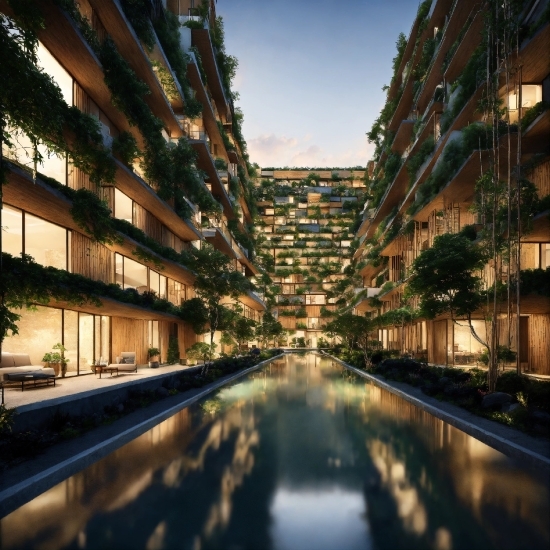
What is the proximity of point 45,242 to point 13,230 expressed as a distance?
167 cm

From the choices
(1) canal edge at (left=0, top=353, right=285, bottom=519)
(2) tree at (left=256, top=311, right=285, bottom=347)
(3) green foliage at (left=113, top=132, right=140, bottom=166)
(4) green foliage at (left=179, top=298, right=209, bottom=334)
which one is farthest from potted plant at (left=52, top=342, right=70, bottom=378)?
(2) tree at (left=256, top=311, right=285, bottom=347)

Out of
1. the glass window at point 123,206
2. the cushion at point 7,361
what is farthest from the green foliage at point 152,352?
the cushion at point 7,361

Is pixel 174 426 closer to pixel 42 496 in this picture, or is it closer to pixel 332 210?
pixel 42 496

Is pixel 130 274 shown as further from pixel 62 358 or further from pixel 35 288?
pixel 35 288

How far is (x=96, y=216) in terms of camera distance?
712 inches

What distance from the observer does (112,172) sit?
18.6 metres

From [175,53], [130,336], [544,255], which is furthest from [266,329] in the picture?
[544,255]

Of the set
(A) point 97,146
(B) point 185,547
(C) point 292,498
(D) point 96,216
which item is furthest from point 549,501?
(A) point 97,146

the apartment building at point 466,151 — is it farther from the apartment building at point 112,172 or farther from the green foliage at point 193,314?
the green foliage at point 193,314

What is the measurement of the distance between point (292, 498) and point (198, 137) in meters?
32.3

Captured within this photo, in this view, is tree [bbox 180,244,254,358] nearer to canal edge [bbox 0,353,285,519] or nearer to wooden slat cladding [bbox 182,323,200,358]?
wooden slat cladding [bbox 182,323,200,358]

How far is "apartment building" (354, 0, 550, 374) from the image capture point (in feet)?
57.4

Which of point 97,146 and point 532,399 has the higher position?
point 97,146

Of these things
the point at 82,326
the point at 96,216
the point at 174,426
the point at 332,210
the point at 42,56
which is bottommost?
the point at 174,426
